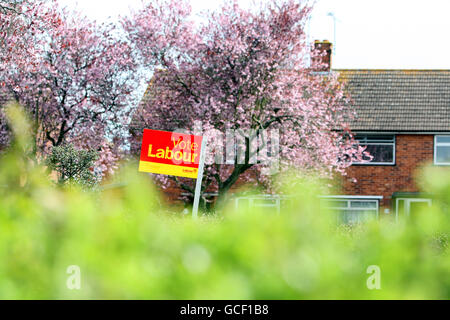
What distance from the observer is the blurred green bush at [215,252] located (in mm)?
1365

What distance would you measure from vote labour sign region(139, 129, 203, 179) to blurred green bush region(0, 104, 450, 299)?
13301 mm

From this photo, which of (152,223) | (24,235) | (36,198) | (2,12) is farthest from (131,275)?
(2,12)

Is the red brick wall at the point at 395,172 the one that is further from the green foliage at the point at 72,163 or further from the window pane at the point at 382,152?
the green foliage at the point at 72,163

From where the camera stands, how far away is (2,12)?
16.4 metres

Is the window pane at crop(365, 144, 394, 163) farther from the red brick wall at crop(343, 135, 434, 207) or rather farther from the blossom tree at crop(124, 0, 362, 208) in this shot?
the blossom tree at crop(124, 0, 362, 208)

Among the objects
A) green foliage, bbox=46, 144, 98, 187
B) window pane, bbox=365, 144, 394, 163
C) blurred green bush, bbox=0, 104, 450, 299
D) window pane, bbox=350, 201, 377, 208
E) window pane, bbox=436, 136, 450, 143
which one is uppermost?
window pane, bbox=436, 136, 450, 143

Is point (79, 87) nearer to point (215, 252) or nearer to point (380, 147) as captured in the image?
point (380, 147)

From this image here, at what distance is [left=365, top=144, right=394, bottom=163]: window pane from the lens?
1021 inches

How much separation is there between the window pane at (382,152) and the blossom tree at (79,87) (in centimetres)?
1103

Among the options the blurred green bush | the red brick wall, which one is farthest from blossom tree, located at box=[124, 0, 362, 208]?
the blurred green bush

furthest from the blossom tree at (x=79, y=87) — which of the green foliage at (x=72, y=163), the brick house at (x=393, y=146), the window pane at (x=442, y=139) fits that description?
the window pane at (x=442, y=139)

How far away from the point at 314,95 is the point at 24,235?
67.2ft

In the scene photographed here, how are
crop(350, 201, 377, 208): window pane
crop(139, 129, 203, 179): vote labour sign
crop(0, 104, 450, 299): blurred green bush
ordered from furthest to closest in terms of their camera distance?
crop(350, 201, 377, 208): window pane, crop(139, 129, 203, 179): vote labour sign, crop(0, 104, 450, 299): blurred green bush
